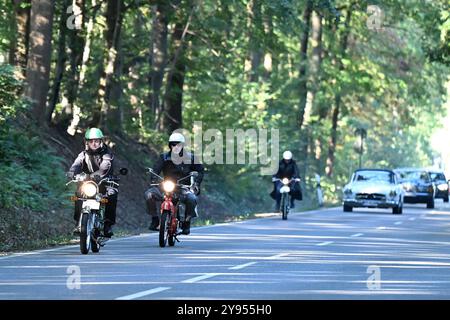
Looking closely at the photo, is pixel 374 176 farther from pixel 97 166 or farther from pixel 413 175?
pixel 97 166

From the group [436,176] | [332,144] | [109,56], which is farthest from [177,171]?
[436,176]

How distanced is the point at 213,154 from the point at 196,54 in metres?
3.70

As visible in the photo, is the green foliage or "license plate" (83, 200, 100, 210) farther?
the green foliage

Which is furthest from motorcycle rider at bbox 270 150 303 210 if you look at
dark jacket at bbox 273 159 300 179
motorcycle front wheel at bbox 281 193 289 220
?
motorcycle front wheel at bbox 281 193 289 220

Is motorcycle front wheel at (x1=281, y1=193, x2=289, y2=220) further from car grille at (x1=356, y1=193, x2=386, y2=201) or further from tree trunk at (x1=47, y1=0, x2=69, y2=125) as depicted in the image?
car grille at (x1=356, y1=193, x2=386, y2=201)

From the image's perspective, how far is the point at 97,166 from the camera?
2106cm

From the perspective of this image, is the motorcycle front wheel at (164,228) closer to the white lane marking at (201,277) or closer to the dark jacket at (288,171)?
the white lane marking at (201,277)

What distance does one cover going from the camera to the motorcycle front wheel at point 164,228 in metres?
22.5

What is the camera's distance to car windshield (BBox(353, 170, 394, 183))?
4585 centimetres

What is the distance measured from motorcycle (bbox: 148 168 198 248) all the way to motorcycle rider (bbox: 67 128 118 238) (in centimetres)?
137

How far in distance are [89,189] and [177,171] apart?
3.01 metres

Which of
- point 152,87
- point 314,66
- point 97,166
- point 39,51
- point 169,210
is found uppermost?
point 314,66

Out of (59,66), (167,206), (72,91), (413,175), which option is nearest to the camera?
(167,206)
